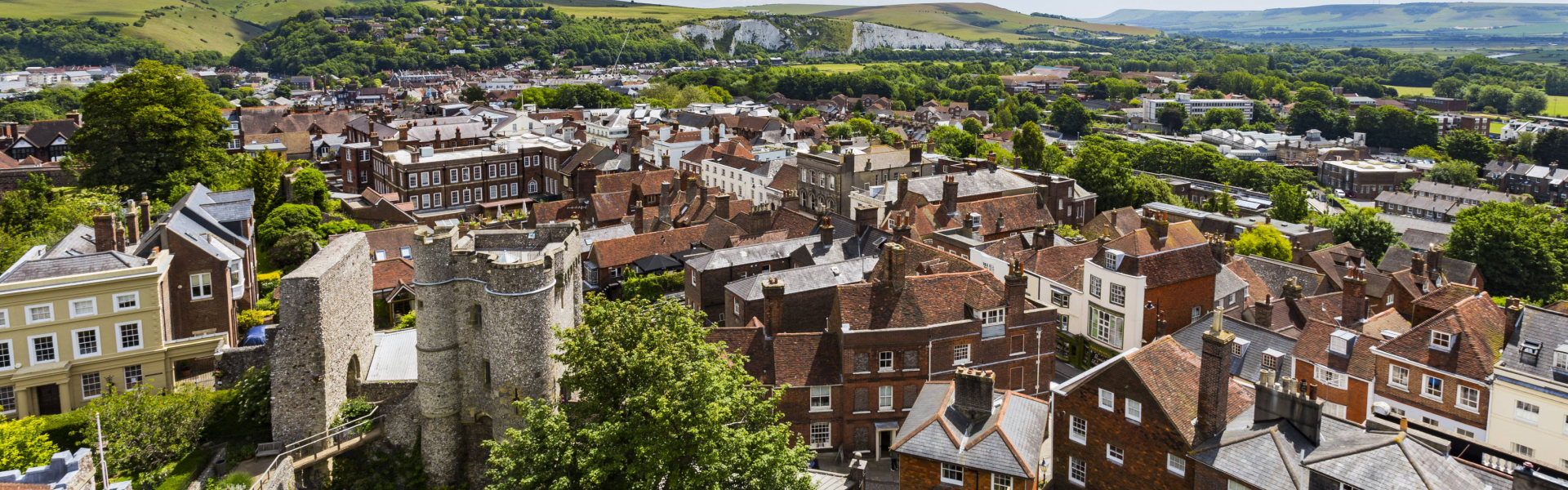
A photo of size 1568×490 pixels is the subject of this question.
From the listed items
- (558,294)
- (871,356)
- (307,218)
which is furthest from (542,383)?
(307,218)

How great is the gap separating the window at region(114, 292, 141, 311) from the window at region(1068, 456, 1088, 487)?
32.2m

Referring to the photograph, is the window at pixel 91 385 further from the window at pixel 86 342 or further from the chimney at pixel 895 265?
the chimney at pixel 895 265

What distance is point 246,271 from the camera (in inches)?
1820

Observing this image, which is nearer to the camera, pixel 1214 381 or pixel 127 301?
pixel 1214 381

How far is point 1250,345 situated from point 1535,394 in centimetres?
956

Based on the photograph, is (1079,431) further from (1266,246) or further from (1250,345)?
(1266,246)

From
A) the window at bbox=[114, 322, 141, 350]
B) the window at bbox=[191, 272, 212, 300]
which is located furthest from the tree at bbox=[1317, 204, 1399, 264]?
the window at bbox=[114, 322, 141, 350]

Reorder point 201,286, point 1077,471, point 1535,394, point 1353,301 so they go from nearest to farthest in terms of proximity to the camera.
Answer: point 1077,471 → point 1535,394 → point 201,286 → point 1353,301

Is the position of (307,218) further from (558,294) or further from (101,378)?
(558,294)

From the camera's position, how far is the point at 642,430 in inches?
980

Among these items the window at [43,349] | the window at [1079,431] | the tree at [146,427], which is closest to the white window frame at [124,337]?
the window at [43,349]

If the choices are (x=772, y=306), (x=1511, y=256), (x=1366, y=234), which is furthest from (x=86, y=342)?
(x=1511, y=256)

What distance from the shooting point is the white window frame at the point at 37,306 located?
32672 millimetres

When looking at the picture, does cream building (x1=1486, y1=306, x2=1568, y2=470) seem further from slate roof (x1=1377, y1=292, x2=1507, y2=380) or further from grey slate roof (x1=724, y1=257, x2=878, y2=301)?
grey slate roof (x1=724, y1=257, x2=878, y2=301)
